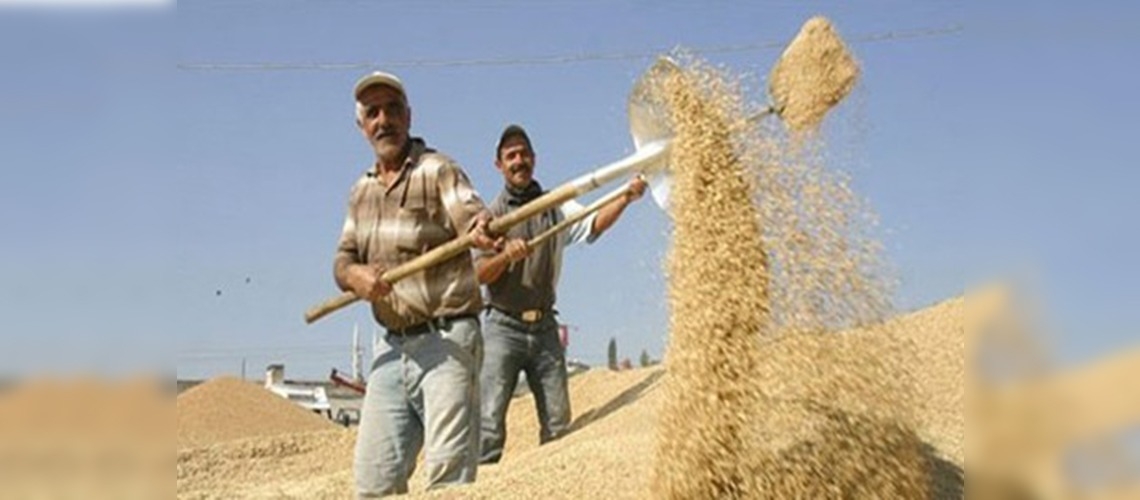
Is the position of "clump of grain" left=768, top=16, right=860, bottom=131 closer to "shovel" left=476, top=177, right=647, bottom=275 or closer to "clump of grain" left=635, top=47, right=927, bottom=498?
"clump of grain" left=635, top=47, right=927, bottom=498

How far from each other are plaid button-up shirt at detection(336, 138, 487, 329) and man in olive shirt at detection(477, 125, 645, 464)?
1098 mm

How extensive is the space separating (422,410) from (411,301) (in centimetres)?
25

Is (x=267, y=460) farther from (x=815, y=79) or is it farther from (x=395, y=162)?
(x=815, y=79)

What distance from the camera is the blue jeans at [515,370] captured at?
4.20 metres

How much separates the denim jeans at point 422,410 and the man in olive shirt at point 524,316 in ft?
3.81

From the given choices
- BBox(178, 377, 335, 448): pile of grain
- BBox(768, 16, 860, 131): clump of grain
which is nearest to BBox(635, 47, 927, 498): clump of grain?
BBox(768, 16, 860, 131): clump of grain

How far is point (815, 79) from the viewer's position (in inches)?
106

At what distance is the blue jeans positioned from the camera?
4.20 m

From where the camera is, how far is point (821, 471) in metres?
2.21

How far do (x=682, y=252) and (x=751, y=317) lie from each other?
0.18 m

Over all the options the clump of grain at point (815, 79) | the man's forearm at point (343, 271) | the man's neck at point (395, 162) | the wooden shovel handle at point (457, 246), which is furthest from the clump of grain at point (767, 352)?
the man's forearm at point (343, 271)

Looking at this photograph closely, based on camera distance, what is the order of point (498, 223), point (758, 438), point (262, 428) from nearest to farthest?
point (758, 438)
point (498, 223)
point (262, 428)
